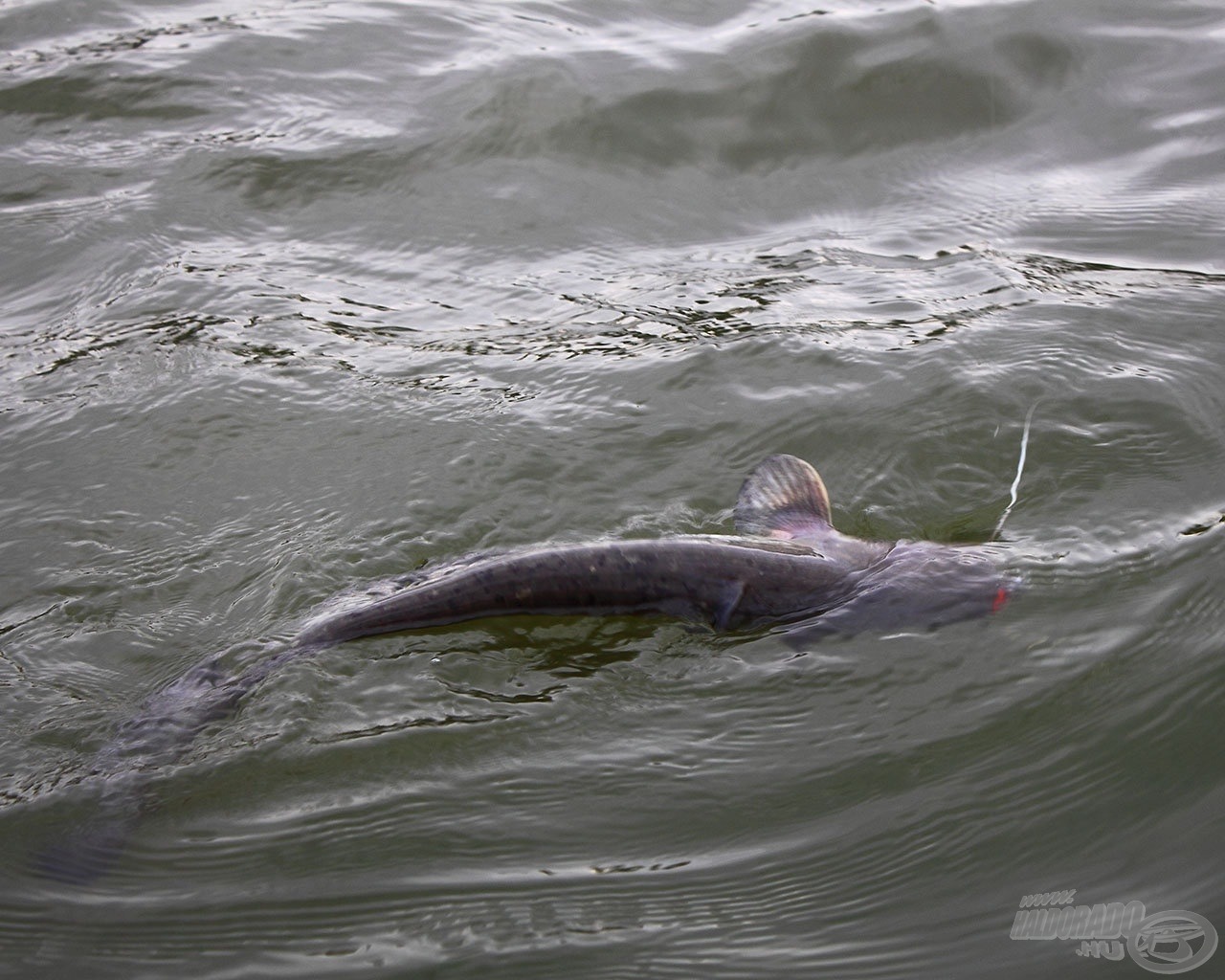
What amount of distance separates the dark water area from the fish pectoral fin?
8cm

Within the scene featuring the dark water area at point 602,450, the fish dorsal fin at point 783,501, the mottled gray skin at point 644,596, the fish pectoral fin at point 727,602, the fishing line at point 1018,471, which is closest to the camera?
the dark water area at point 602,450

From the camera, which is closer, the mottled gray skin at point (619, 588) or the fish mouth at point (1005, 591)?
the mottled gray skin at point (619, 588)

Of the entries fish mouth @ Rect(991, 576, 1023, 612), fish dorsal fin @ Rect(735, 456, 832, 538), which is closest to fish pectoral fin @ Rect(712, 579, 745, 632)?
fish dorsal fin @ Rect(735, 456, 832, 538)

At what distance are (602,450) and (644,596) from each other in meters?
1.17

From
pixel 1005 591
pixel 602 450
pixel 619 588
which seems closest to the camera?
pixel 619 588

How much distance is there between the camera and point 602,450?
482 cm

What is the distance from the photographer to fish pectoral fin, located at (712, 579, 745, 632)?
12.4ft

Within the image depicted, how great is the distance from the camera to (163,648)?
3979 millimetres

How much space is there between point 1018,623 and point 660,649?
1136mm

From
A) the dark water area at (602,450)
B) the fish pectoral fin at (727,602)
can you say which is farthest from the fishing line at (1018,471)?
the fish pectoral fin at (727,602)

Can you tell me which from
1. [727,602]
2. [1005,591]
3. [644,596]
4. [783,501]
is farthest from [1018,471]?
[644,596]

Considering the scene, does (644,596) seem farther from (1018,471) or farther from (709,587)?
(1018,471)

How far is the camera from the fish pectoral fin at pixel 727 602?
12.4 ft

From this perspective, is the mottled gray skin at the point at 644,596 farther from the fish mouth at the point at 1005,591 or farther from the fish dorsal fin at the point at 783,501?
the fish dorsal fin at the point at 783,501
